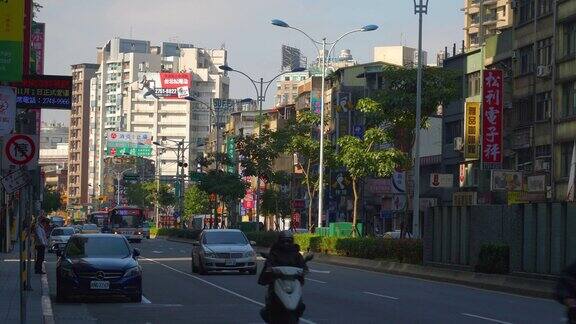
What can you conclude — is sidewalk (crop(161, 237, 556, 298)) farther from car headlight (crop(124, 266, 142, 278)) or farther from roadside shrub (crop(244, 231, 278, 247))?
roadside shrub (crop(244, 231, 278, 247))

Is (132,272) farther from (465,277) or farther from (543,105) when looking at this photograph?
(543,105)

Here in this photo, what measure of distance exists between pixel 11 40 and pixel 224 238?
26.0m

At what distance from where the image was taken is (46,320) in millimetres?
21219

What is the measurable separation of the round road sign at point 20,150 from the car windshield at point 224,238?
22.9m

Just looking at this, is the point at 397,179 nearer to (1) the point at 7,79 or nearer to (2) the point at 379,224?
(1) the point at 7,79

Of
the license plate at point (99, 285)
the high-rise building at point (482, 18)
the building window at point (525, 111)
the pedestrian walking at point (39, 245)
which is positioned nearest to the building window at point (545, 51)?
the building window at point (525, 111)

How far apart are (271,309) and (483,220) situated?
24484 mm

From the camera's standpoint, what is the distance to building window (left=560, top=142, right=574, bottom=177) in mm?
61344

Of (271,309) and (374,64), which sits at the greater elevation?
(374,64)

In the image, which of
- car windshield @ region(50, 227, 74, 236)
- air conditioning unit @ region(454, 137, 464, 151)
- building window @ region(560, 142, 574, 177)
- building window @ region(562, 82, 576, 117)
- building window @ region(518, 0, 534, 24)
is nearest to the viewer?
building window @ region(560, 142, 574, 177)

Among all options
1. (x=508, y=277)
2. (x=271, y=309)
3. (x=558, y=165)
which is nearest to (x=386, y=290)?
(x=508, y=277)

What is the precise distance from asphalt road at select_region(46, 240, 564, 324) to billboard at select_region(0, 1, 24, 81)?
731 centimetres

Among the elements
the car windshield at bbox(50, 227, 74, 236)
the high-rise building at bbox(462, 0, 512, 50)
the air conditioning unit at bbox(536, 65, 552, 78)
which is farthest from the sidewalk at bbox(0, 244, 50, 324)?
the high-rise building at bbox(462, 0, 512, 50)

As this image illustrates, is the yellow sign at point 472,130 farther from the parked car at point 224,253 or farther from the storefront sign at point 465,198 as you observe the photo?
the parked car at point 224,253
